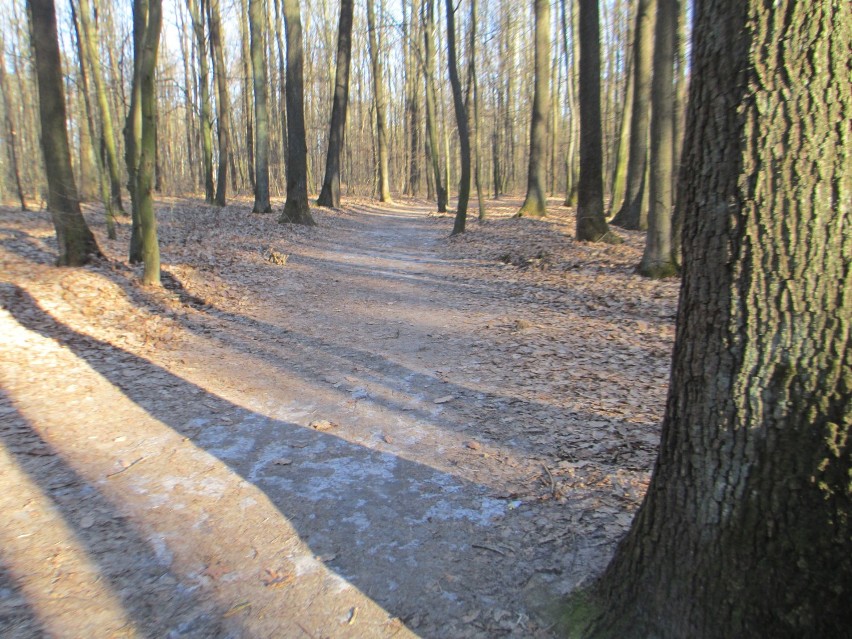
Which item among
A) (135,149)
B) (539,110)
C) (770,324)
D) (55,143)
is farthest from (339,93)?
(770,324)

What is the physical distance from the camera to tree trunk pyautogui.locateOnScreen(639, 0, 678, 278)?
9.35 m

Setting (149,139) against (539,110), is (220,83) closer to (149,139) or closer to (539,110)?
(539,110)

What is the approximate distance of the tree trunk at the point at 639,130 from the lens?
531 inches

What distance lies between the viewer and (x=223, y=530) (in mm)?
3387

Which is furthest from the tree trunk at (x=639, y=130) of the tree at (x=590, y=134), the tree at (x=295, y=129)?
the tree at (x=295, y=129)

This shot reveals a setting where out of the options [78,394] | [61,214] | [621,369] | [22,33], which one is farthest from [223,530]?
[22,33]

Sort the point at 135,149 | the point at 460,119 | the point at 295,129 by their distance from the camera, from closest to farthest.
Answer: the point at 135,149, the point at 460,119, the point at 295,129

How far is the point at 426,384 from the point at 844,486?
425cm

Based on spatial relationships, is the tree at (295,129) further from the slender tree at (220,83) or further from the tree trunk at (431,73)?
the tree trunk at (431,73)

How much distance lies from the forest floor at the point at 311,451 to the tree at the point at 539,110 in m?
9.53

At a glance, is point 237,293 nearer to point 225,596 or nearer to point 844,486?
point 225,596

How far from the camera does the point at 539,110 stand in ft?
58.9

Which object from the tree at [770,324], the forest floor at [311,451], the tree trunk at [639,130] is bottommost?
the forest floor at [311,451]

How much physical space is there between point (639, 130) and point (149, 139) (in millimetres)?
12299
